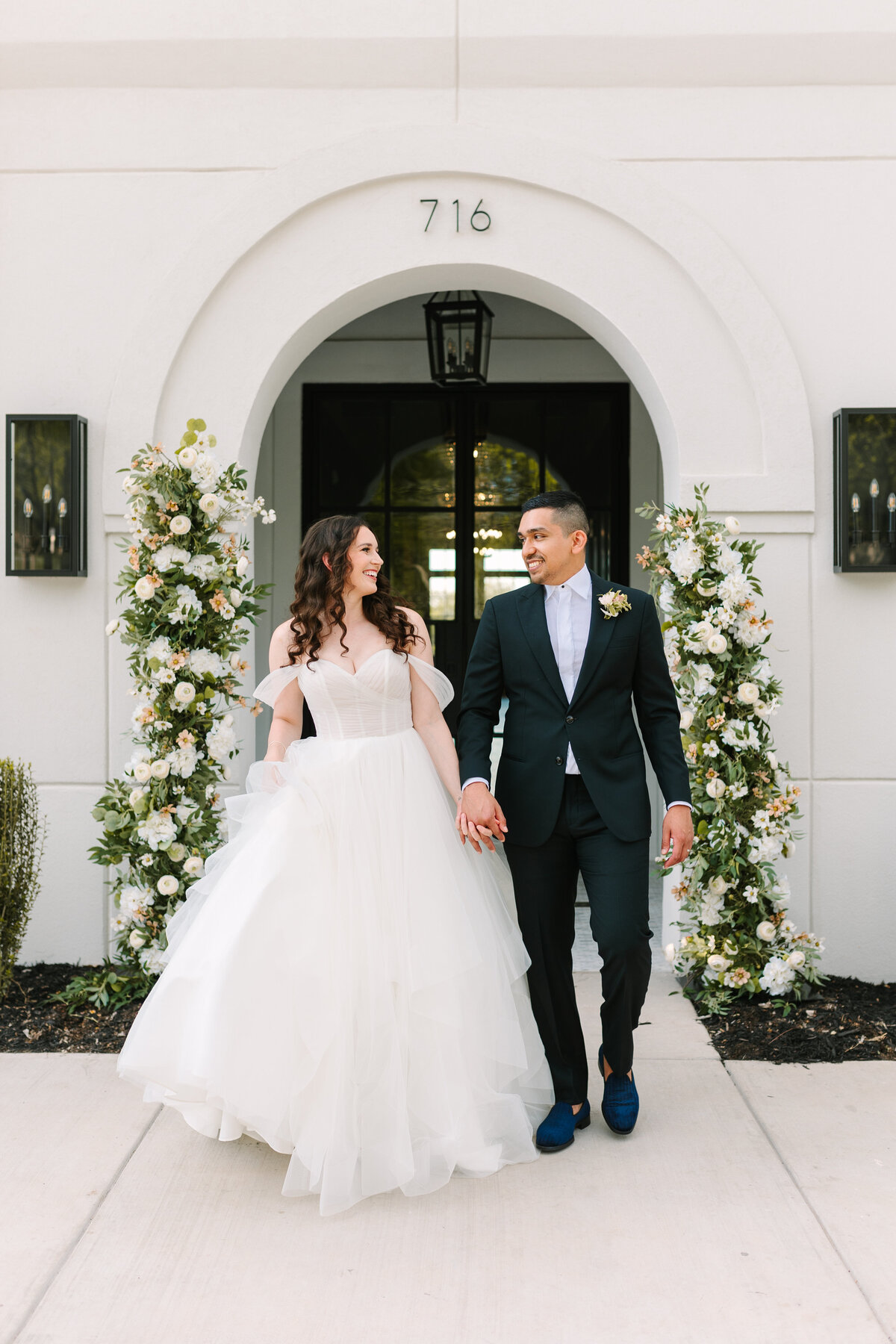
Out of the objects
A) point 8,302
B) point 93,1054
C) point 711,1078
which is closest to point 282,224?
point 8,302

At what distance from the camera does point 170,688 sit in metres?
4.50

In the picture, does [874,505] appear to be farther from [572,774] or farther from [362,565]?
[362,565]

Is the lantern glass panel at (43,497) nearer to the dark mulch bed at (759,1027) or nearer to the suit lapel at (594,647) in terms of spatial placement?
the dark mulch bed at (759,1027)

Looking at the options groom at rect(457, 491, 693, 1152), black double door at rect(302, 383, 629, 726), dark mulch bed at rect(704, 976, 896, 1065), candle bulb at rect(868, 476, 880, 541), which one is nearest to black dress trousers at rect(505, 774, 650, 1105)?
groom at rect(457, 491, 693, 1152)

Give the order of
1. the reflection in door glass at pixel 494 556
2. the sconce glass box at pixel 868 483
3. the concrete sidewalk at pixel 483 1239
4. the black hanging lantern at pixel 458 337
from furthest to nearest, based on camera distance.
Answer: the reflection in door glass at pixel 494 556, the black hanging lantern at pixel 458 337, the sconce glass box at pixel 868 483, the concrete sidewalk at pixel 483 1239

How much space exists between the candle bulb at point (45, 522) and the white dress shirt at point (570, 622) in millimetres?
2631

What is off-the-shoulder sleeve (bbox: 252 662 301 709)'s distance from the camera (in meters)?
3.47

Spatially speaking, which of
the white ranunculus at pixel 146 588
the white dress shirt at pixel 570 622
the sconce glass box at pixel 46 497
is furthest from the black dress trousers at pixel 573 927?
the sconce glass box at pixel 46 497

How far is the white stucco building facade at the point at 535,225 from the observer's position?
486cm

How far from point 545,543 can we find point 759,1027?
2250mm

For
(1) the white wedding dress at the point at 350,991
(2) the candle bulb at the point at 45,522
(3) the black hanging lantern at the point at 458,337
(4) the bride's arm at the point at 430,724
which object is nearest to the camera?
(1) the white wedding dress at the point at 350,991

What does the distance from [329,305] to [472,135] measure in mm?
986

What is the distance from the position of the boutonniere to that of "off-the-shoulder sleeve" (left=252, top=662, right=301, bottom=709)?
0.99 meters

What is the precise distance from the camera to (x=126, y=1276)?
8.48ft
